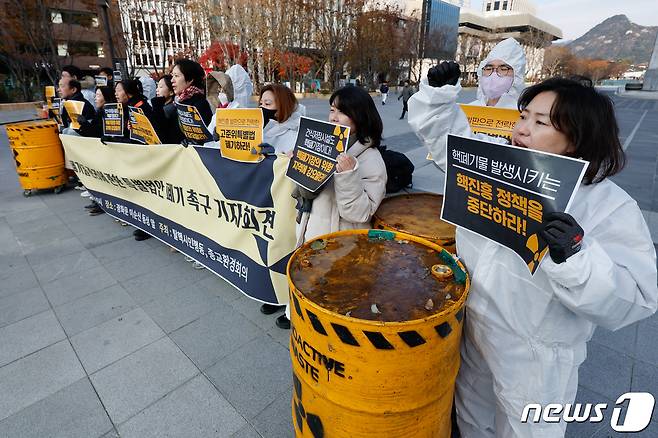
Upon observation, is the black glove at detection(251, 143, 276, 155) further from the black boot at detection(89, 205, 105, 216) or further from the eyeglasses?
the black boot at detection(89, 205, 105, 216)

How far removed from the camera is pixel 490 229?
4.26ft

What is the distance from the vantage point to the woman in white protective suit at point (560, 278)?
1.05 meters

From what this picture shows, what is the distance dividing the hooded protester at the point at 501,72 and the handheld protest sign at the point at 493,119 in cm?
64

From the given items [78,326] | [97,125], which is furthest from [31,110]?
[78,326]

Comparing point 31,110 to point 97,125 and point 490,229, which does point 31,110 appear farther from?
point 490,229

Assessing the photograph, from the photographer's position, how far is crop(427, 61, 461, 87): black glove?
1.77 metres

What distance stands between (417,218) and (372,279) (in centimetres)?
84

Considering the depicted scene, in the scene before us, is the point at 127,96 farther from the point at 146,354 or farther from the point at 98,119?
the point at 146,354

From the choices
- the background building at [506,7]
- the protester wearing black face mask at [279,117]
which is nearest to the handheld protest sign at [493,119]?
the protester wearing black face mask at [279,117]

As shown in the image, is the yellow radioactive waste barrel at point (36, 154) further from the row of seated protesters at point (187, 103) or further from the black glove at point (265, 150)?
the black glove at point (265, 150)

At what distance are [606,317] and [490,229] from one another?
0.42 meters

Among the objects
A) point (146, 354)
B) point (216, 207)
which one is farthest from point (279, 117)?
point (146, 354)

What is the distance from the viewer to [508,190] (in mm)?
1191

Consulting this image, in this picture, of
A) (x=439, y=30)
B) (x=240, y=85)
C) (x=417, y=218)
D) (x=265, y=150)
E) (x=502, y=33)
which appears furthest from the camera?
(x=502, y=33)
